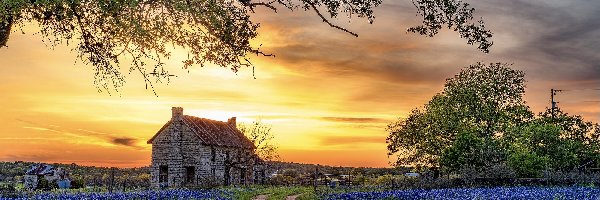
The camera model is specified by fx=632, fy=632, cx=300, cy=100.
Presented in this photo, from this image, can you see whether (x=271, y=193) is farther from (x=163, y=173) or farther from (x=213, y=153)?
(x=163, y=173)

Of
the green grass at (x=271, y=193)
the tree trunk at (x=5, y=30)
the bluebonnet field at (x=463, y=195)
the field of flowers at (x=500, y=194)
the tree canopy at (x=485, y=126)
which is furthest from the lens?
the tree canopy at (x=485, y=126)

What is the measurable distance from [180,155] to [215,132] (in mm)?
6382

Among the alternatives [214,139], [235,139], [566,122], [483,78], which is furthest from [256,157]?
[566,122]

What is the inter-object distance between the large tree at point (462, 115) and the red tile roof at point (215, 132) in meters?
17.5

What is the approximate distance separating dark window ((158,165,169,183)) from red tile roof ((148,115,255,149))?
10.1ft

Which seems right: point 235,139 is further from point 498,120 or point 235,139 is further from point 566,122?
point 566,122

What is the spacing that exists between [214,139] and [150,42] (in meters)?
50.7

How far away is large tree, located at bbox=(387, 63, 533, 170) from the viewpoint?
5956 centimetres

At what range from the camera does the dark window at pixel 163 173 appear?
6281 centimetres

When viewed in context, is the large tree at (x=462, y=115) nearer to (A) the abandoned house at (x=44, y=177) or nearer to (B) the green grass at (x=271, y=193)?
(B) the green grass at (x=271, y=193)

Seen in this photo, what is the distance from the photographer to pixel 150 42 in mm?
14711

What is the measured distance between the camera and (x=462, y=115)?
59.8 meters

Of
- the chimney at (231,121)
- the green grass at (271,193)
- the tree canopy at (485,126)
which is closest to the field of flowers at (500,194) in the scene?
the green grass at (271,193)

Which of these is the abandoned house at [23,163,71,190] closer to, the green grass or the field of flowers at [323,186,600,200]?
the green grass
